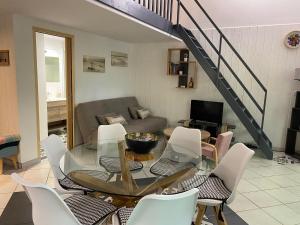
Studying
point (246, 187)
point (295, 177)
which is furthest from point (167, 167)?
point (295, 177)

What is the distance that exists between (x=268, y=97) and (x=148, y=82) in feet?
9.36

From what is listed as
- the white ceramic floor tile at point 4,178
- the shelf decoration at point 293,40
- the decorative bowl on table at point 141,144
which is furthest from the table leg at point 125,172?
the shelf decoration at point 293,40

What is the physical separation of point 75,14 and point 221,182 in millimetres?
2783

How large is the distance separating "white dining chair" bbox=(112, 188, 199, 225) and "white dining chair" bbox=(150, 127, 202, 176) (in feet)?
2.91

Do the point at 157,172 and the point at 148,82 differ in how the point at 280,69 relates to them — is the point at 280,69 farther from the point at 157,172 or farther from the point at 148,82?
the point at 157,172

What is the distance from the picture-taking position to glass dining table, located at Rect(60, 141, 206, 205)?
1945 millimetres

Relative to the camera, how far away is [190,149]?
9.48 feet

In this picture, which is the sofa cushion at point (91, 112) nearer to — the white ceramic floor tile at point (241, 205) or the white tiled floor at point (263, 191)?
the white tiled floor at point (263, 191)

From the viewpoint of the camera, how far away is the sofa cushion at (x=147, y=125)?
15.6ft

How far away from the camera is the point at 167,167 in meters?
2.34

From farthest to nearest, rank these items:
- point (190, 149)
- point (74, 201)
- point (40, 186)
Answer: point (190, 149) → point (74, 201) → point (40, 186)

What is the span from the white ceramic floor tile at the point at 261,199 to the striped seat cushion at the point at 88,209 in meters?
1.97

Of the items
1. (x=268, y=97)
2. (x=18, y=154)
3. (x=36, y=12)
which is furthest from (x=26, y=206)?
(x=268, y=97)

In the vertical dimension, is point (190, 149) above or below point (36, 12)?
below
